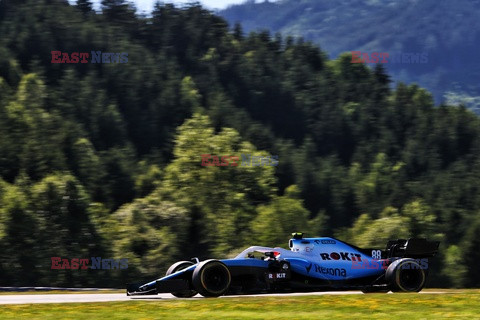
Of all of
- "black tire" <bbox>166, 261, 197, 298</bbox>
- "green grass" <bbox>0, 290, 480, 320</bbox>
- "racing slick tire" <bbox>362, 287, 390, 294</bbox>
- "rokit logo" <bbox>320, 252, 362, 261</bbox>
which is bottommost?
"green grass" <bbox>0, 290, 480, 320</bbox>

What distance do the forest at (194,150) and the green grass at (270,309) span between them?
4614 cm

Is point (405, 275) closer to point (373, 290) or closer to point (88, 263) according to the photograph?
point (373, 290)

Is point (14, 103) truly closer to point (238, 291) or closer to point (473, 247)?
point (473, 247)

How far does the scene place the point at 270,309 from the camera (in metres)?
15.5

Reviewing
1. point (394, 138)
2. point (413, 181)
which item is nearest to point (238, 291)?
point (413, 181)

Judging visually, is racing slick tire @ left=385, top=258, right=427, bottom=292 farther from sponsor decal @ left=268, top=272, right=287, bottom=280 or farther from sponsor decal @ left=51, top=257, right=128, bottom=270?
sponsor decal @ left=51, top=257, right=128, bottom=270

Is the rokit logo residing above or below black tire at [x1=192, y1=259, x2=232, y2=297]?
above

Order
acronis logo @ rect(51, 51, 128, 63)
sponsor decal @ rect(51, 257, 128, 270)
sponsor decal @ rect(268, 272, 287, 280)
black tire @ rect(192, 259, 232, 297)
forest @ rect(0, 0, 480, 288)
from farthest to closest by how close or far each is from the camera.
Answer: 1. acronis logo @ rect(51, 51, 128, 63)
2. forest @ rect(0, 0, 480, 288)
3. sponsor decal @ rect(51, 257, 128, 270)
4. sponsor decal @ rect(268, 272, 287, 280)
5. black tire @ rect(192, 259, 232, 297)

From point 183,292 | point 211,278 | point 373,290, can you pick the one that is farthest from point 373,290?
point 183,292

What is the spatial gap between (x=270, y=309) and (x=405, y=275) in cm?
636

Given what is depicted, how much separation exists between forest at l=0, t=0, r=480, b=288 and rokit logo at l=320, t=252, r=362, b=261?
143 feet

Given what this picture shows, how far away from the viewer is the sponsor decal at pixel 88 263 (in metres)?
62.1

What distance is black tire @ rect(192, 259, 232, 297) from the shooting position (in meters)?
18.4

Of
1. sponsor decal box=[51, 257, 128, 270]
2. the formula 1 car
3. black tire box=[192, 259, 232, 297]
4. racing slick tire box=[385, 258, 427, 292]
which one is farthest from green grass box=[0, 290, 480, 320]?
sponsor decal box=[51, 257, 128, 270]
